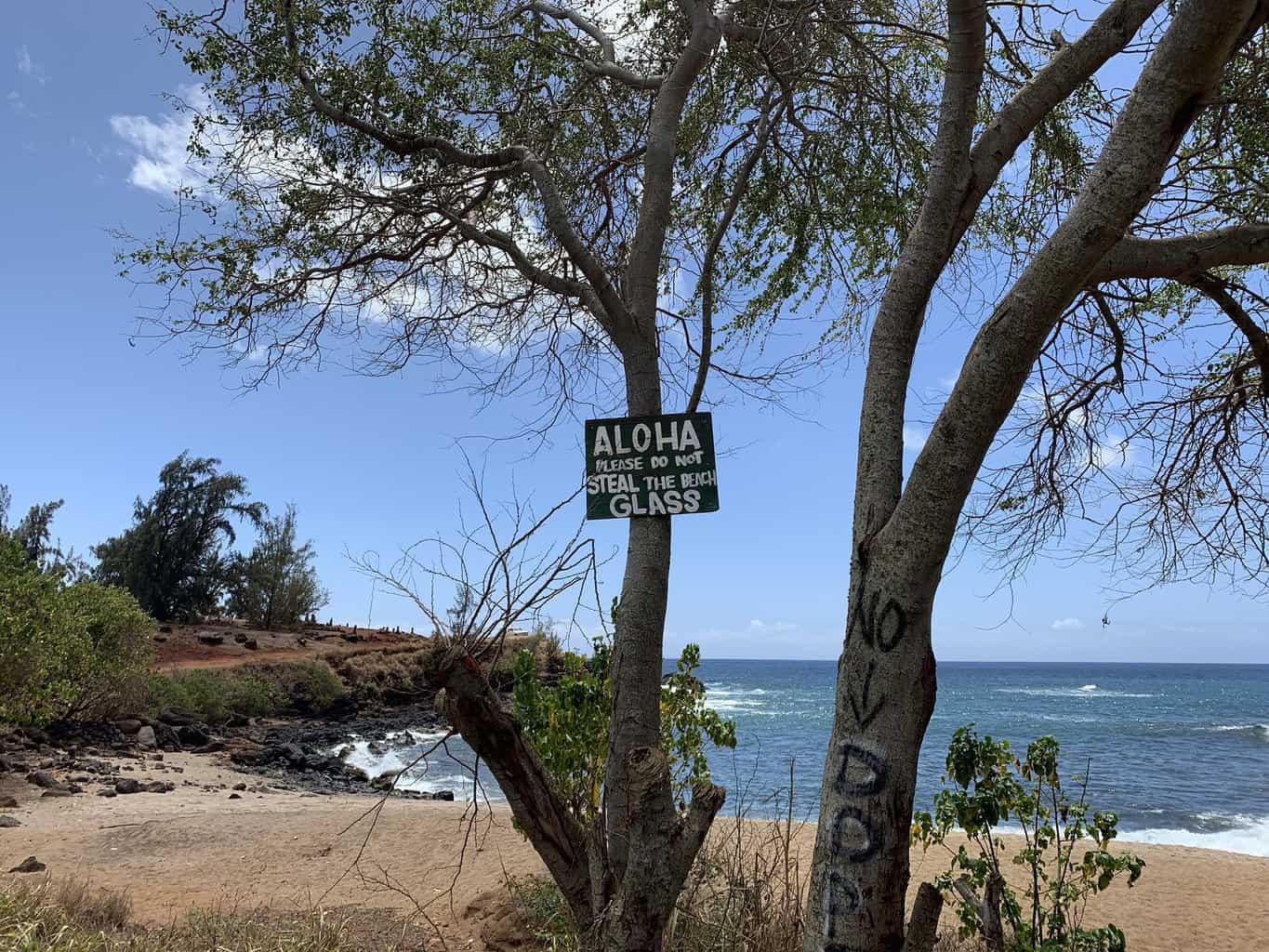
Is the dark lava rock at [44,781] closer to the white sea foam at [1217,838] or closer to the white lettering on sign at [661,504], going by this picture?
the white lettering on sign at [661,504]

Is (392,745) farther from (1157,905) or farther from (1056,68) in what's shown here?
(1056,68)

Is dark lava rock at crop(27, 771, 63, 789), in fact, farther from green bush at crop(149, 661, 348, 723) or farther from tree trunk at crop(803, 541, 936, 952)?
tree trunk at crop(803, 541, 936, 952)

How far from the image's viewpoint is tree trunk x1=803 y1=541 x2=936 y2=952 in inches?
105

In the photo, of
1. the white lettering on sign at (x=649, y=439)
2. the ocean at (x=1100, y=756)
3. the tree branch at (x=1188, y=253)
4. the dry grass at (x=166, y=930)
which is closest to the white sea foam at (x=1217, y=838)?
the ocean at (x=1100, y=756)

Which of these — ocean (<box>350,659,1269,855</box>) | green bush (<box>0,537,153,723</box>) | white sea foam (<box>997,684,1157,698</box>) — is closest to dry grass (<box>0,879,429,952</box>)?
ocean (<box>350,659,1269,855</box>)

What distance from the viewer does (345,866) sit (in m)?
7.73

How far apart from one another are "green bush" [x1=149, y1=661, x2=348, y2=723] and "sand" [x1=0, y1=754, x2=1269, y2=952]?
10.1 metres

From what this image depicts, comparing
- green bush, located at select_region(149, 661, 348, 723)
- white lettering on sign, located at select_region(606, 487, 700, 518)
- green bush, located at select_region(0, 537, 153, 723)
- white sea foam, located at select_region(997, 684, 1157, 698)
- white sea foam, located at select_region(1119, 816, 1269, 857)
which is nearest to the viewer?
white lettering on sign, located at select_region(606, 487, 700, 518)

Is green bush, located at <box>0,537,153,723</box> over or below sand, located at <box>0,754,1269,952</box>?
over

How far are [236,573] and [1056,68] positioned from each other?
1481 inches

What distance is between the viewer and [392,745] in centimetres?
2431

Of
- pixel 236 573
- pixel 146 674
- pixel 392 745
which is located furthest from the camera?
pixel 236 573

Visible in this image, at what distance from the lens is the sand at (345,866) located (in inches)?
251

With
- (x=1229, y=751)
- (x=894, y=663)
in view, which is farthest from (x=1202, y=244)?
(x=1229, y=751)
